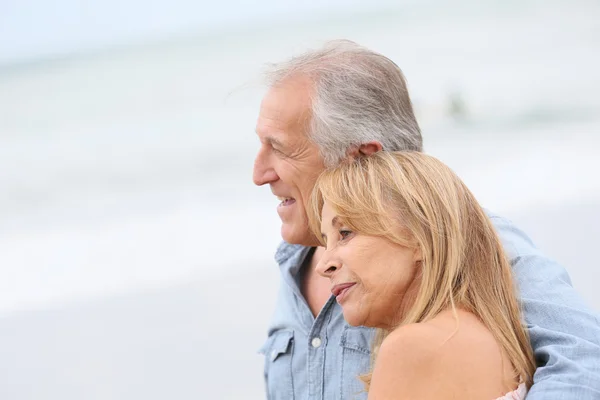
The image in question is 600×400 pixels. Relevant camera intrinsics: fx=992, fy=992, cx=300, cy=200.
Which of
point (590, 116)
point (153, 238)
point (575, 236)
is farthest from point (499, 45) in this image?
point (575, 236)

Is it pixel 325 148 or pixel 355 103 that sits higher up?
pixel 355 103

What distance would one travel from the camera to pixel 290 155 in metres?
2.69

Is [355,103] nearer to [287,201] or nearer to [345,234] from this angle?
[287,201]

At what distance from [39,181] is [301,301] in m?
8.11

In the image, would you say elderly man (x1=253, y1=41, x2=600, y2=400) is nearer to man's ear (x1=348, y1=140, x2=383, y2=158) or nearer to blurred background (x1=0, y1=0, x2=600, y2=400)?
man's ear (x1=348, y1=140, x2=383, y2=158)

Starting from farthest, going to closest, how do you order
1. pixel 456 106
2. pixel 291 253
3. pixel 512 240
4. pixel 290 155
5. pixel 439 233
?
pixel 456 106 < pixel 291 253 < pixel 290 155 < pixel 512 240 < pixel 439 233

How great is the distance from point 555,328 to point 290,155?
875 mm

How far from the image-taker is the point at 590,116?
10.3m

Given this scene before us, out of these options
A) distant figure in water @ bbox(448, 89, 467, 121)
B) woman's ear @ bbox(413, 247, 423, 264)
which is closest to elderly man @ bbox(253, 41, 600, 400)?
woman's ear @ bbox(413, 247, 423, 264)

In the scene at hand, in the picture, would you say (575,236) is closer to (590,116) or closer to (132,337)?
(132,337)

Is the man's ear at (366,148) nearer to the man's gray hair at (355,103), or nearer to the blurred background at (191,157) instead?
the man's gray hair at (355,103)

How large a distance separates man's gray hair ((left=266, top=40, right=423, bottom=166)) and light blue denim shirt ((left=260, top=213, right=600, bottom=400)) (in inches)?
14.1

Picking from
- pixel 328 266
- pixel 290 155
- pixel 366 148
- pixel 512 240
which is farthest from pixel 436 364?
pixel 290 155

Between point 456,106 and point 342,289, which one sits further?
point 456,106
